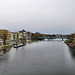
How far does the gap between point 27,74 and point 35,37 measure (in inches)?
4298

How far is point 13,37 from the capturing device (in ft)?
292

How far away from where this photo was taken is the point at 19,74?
12211 mm

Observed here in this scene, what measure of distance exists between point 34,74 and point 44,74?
4.68 feet

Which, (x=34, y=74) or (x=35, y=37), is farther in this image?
(x=35, y=37)

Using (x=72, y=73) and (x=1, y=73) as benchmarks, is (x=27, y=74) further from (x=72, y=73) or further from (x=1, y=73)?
(x=72, y=73)

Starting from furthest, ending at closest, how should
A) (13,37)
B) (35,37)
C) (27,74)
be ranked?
(35,37)
(13,37)
(27,74)

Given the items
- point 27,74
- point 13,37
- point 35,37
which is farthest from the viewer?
point 35,37

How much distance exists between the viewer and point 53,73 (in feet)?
41.1

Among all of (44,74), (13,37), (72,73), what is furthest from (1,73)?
(13,37)

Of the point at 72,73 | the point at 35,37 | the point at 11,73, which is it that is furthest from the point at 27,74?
the point at 35,37

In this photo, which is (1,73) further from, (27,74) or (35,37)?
(35,37)

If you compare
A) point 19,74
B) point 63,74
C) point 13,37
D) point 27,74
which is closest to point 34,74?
point 27,74

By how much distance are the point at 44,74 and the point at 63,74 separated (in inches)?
108

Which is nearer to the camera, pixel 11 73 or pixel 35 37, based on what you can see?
pixel 11 73
